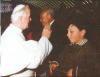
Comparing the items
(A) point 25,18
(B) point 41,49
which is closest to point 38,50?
(B) point 41,49

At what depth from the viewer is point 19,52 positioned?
5.21 feet

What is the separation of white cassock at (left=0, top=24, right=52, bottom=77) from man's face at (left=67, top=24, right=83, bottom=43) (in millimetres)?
145

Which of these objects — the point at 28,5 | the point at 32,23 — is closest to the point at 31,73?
the point at 32,23

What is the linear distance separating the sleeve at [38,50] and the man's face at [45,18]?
106 mm

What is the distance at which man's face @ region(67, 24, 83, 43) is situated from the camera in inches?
63.1

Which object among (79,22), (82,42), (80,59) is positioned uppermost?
(79,22)

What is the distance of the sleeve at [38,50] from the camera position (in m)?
1.58

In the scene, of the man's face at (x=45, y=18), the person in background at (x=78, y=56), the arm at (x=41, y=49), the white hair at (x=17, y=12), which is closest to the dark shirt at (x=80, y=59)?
the person in background at (x=78, y=56)

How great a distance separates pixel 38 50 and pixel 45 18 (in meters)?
0.22

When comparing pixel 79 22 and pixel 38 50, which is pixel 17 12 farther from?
pixel 79 22

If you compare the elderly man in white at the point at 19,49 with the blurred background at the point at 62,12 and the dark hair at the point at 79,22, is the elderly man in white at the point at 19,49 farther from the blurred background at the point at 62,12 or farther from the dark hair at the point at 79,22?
the dark hair at the point at 79,22

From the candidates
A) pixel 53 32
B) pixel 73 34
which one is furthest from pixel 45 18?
pixel 73 34

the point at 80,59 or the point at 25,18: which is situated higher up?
the point at 25,18

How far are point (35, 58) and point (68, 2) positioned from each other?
42 centimetres
